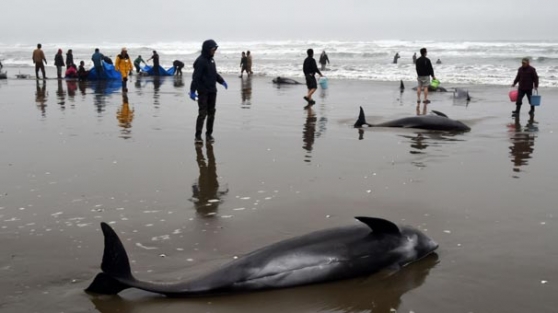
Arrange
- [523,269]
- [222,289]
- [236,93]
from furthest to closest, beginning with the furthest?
[236,93] → [523,269] → [222,289]

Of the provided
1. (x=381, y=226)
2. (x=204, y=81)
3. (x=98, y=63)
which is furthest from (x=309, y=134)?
(x=98, y=63)

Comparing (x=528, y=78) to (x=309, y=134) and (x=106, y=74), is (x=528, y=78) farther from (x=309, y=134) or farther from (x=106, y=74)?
(x=106, y=74)

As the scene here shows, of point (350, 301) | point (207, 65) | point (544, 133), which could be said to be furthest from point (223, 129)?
point (350, 301)

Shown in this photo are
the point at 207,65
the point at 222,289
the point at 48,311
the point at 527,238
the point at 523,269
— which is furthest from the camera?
the point at 207,65

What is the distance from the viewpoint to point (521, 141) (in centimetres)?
1194

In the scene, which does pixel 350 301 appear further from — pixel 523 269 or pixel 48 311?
pixel 48 311

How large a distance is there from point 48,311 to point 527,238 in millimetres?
4645

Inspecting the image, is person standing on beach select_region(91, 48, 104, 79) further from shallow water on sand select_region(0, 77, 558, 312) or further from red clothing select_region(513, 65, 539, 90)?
red clothing select_region(513, 65, 539, 90)

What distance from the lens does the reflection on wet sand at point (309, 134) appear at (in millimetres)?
10555

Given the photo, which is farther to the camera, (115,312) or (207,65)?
(207,65)

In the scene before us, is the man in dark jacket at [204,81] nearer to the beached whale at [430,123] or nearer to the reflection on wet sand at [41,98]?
the beached whale at [430,123]

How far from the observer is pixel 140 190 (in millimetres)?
7887

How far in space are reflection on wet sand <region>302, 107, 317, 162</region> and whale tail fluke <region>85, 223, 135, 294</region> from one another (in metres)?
5.69

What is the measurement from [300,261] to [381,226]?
2.96ft
